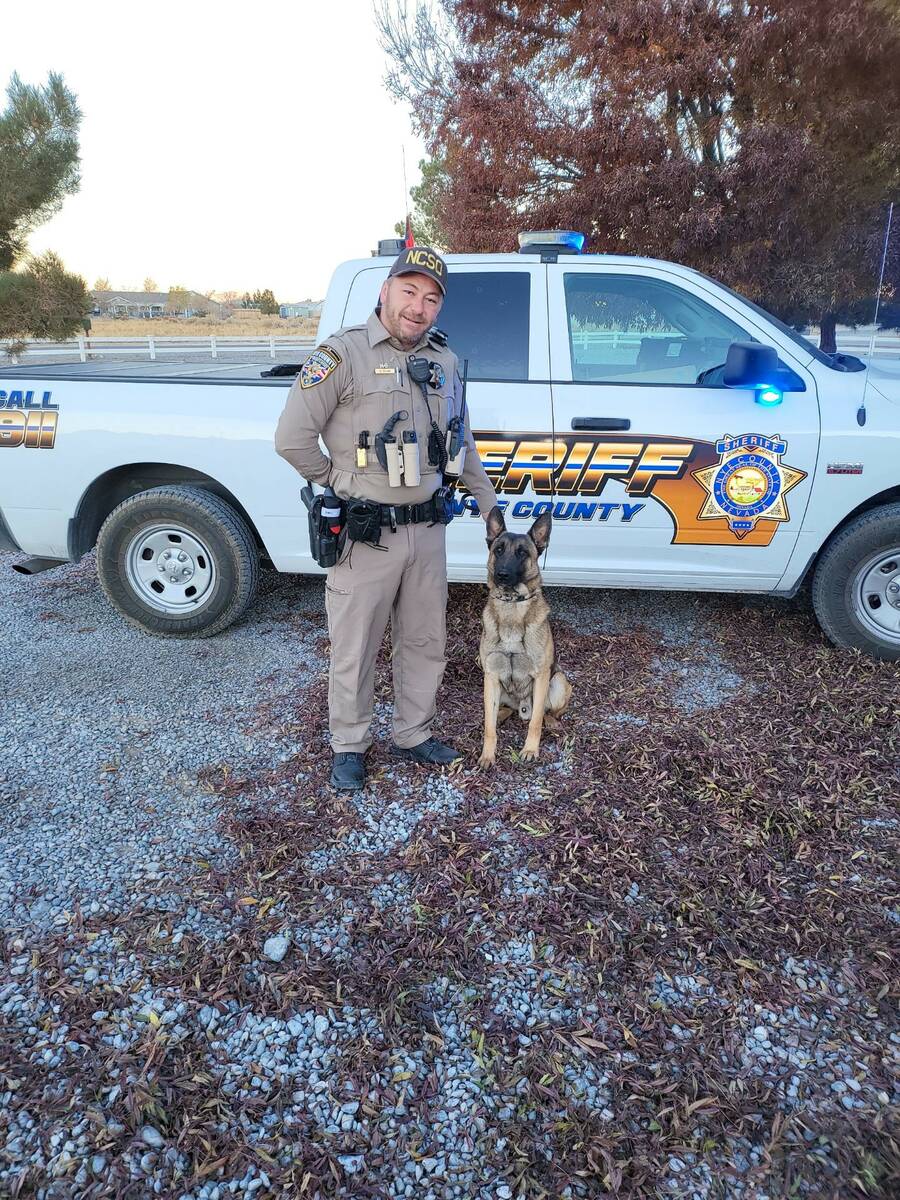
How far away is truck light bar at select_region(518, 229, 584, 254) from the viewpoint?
3.95 m

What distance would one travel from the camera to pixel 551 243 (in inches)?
157

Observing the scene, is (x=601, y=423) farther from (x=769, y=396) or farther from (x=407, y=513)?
(x=407, y=513)

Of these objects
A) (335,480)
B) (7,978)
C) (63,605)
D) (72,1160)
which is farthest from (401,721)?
(63,605)

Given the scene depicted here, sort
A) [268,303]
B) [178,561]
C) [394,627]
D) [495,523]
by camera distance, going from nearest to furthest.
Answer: [495,523] → [394,627] → [178,561] → [268,303]

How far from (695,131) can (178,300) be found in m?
78.3

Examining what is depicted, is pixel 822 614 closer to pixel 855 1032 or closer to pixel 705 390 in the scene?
pixel 705 390

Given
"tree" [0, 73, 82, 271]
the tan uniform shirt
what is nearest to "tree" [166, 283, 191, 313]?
"tree" [0, 73, 82, 271]

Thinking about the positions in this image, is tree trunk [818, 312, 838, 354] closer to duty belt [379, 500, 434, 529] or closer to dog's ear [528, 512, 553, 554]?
dog's ear [528, 512, 553, 554]

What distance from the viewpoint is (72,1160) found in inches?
64.6

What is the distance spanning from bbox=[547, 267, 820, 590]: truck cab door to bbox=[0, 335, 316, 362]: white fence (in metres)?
21.1

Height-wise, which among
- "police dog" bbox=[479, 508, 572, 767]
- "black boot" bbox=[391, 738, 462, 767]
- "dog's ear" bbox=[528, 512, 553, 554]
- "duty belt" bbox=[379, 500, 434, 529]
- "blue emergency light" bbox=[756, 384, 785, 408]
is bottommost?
"black boot" bbox=[391, 738, 462, 767]

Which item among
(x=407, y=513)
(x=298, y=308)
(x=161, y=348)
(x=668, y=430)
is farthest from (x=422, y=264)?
(x=298, y=308)

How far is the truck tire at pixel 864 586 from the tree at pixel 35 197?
500 inches

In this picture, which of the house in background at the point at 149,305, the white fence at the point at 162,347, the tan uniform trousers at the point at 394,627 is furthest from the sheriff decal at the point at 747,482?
the house in background at the point at 149,305
